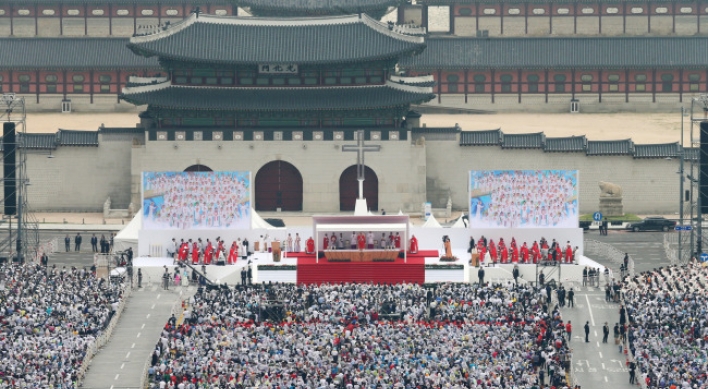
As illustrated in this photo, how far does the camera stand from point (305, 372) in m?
106

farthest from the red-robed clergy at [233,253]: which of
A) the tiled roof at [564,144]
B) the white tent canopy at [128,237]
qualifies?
the tiled roof at [564,144]

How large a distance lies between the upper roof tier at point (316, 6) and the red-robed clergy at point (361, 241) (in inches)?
1866

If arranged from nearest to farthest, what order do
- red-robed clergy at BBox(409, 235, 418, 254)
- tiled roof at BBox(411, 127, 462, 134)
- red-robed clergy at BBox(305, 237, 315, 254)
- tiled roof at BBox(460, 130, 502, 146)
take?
red-robed clergy at BBox(305, 237, 315, 254)
red-robed clergy at BBox(409, 235, 418, 254)
tiled roof at BBox(460, 130, 502, 146)
tiled roof at BBox(411, 127, 462, 134)

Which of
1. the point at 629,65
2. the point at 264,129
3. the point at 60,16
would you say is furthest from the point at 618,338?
the point at 60,16

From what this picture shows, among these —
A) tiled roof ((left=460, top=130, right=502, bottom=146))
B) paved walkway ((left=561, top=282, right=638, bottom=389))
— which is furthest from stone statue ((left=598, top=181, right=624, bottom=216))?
paved walkway ((left=561, top=282, right=638, bottom=389))

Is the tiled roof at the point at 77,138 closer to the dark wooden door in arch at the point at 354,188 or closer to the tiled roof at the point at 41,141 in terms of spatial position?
the tiled roof at the point at 41,141

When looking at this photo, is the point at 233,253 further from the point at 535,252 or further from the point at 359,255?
the point at 535,252

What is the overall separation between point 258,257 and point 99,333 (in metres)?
21.9

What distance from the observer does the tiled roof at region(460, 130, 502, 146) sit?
161m

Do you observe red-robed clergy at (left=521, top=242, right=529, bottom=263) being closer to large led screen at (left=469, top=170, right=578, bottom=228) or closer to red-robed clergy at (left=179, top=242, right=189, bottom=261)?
large led screen at (left=469, top=170, right=578, bottom=228)

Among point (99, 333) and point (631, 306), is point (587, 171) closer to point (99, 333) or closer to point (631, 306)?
point (631, 306)

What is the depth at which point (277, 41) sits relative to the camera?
16025 centimetres

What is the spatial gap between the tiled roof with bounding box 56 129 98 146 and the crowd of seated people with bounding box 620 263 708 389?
154 ft

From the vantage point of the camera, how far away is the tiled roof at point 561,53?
185 metres
